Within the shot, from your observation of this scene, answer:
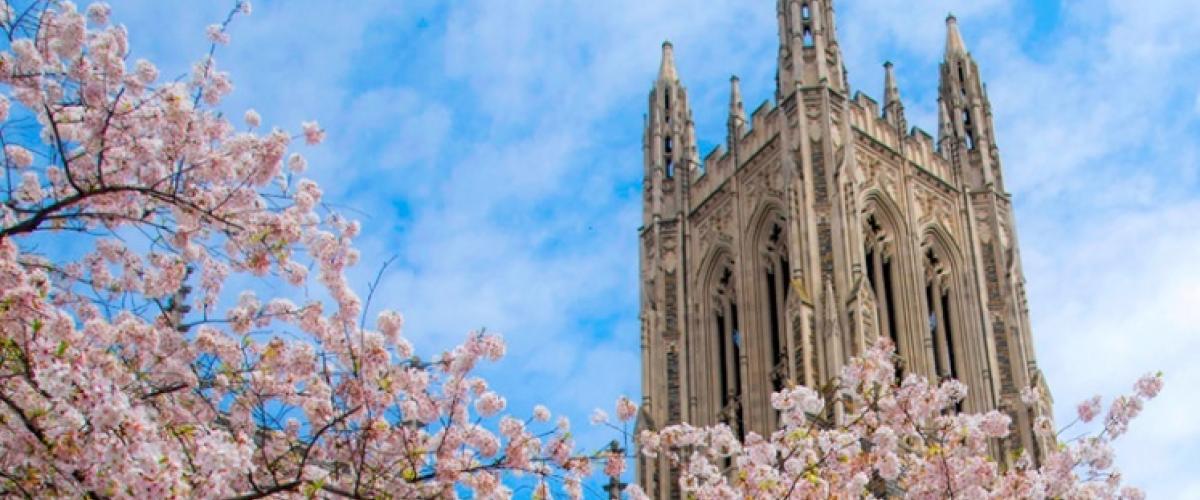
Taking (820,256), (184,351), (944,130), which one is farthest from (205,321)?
(944,130)

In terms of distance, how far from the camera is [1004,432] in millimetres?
14344

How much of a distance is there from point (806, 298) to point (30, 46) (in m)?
21.9

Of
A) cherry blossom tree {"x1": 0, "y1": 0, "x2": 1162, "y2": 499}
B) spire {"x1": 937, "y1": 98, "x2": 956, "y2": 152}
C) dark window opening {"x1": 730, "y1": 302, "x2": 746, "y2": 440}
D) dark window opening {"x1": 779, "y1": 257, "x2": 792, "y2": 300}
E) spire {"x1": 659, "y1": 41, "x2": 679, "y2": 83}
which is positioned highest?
spire {"x1": 659, "y1": 41, "x2": 679, "y2": 83}

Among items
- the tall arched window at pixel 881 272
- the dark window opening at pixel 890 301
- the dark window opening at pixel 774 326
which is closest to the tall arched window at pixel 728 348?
the dark window opening at pixel 774 326

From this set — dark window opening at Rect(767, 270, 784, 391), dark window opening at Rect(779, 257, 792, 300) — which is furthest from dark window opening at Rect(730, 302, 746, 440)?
dark window opening at Rect(779, 257, 792, 300)

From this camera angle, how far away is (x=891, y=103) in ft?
120

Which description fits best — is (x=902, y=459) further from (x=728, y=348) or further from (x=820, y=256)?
(x=728, y=348)

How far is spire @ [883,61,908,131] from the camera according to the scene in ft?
117

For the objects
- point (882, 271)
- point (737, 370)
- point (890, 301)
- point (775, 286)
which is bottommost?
point (737, 370)

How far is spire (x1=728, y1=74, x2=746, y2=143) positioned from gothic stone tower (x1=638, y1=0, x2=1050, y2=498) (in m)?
0.05

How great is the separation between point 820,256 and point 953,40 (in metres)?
Answer: 11.5

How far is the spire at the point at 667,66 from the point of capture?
4081 centimetres

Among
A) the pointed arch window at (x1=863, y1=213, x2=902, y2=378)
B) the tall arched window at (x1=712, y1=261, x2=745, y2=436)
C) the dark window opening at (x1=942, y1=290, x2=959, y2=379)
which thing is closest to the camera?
the pointed arch window at (x1=863, y1=213, x2=902, y2=378)

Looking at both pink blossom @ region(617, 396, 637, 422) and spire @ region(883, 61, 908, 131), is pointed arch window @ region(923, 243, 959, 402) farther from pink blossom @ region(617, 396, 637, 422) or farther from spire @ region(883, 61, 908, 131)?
pink blossom @ region(617, 396, 637, 422)
